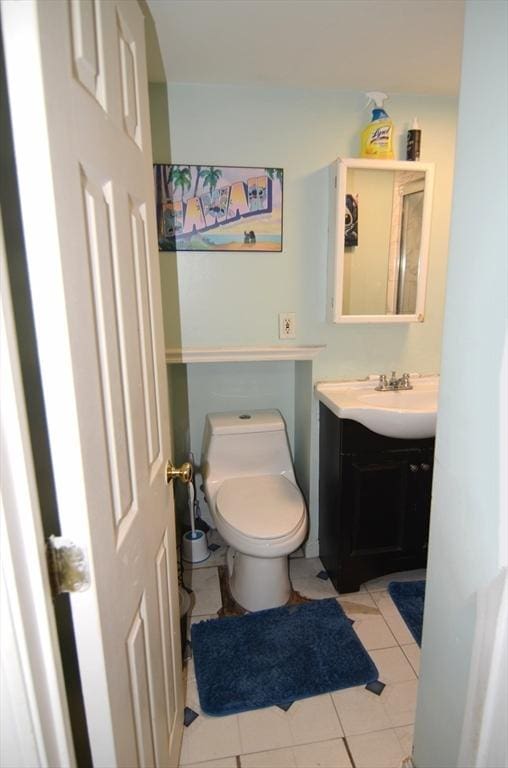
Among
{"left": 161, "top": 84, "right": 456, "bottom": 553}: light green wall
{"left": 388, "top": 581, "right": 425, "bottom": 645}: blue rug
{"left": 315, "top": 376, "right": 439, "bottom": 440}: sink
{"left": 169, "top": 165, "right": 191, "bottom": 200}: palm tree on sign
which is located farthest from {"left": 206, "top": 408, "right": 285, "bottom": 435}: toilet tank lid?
{"left": 169, "top": 165, "right": 191, "bottom": 200}: palm tree on sign

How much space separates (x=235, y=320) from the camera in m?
1.99

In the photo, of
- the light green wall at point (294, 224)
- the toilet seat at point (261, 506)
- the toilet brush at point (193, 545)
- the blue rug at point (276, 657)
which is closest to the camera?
the blue rug at point (276, 657)

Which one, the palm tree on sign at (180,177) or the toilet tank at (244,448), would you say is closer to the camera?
the palm tree on sign at (180,177)

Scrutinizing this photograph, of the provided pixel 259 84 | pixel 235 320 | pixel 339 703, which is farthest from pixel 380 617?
pixel 259 84

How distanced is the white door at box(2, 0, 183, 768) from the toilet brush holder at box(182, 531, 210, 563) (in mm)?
1123

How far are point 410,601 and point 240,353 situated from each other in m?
1.38

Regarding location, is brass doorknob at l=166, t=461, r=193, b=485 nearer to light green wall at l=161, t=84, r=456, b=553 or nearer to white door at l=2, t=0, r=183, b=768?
white door at l=2, t=0, r=183, b=768

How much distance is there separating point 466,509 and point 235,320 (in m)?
1.38

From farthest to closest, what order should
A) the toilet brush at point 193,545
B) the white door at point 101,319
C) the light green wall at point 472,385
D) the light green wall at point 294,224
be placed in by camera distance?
1. the toilet brush at point 193,545
2. the light green wall at point 294,224
3. the light green wall at point 472,385
4. the white door at point 101,319

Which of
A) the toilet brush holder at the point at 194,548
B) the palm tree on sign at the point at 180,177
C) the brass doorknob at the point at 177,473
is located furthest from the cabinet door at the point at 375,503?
the palm tree on sign at the point at 180,177

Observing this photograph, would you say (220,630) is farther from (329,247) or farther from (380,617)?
(329,247)

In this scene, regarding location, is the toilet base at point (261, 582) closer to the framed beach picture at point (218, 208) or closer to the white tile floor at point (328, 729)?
the white tile floor at point (328, 729)

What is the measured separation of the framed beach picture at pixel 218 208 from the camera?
5.99ft

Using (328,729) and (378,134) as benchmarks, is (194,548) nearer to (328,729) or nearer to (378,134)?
(328,729)
